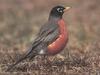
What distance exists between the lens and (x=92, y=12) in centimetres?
2061

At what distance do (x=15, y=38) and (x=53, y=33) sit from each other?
18.9 ft

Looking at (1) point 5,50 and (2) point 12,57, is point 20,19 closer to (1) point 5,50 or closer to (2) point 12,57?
(1) point 5,50

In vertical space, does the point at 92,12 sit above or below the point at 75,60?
above

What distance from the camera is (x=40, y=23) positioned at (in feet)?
62.6

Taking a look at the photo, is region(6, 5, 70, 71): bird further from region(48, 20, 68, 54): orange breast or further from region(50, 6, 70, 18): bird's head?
region(50, 6, 70, 18): bird's head

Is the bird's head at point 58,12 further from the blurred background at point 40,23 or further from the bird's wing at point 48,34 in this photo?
the blurred background at point 40,23

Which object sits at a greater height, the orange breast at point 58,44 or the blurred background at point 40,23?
the blurred background at point 40,23

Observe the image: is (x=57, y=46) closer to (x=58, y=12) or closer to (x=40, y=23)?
(x=58, y=12)

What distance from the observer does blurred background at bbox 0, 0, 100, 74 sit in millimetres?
15125

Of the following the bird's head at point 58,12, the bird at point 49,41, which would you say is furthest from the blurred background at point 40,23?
the bird at point 49,41

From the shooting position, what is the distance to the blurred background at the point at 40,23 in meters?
15.1

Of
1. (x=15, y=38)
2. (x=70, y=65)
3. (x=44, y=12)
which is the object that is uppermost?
(x=44, y=12)

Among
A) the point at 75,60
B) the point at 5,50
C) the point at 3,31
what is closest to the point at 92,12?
the point at 3,31

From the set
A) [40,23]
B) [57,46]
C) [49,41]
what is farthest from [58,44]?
[40,23]
